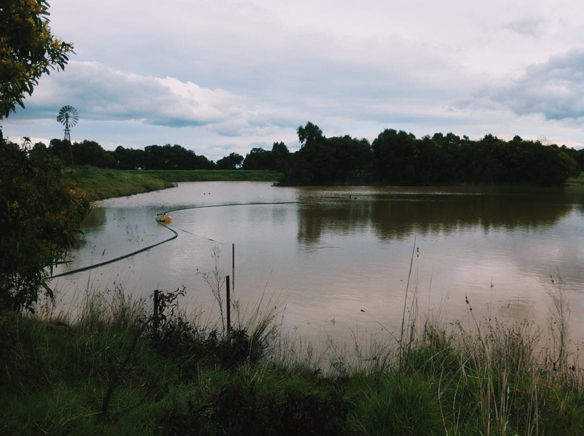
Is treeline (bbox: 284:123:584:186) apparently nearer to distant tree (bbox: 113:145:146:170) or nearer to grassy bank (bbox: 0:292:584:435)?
distant tree (bbox: 113:145:146:170)

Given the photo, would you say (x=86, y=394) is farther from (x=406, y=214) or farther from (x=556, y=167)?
(x=556, y=167)

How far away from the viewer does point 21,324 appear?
252 inches

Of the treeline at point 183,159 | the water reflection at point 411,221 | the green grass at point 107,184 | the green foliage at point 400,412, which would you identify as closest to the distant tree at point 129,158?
the treeline at point 183,159

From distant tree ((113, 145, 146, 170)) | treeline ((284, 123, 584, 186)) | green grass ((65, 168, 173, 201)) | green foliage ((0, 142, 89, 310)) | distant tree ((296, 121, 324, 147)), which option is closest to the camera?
green foliage ((0, 142, 89, 310))

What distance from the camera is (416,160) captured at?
99062mm

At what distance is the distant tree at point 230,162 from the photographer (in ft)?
582

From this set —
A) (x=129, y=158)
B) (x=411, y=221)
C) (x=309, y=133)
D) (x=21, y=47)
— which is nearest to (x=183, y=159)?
(x=129, y=158)

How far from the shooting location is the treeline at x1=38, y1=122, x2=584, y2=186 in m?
86.1

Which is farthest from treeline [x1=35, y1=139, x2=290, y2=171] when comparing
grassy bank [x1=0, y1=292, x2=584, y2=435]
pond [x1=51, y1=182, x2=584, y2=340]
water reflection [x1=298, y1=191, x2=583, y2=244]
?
grassy bank [x1=0, y1=292, x2=584, y2=435]

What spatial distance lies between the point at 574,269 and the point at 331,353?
34.3 ft

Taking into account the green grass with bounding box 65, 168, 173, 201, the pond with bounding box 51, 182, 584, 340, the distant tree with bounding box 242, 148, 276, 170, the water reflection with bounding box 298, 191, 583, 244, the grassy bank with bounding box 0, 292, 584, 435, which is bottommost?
the pond with bounding box 51, 182, 584, 340

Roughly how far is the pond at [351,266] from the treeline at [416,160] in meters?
63.0

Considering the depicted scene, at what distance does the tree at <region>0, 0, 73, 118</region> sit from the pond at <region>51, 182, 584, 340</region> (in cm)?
386

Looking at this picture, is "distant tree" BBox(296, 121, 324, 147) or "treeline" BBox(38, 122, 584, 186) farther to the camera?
"distant tree" BBox(296, 121, 324, 147)
